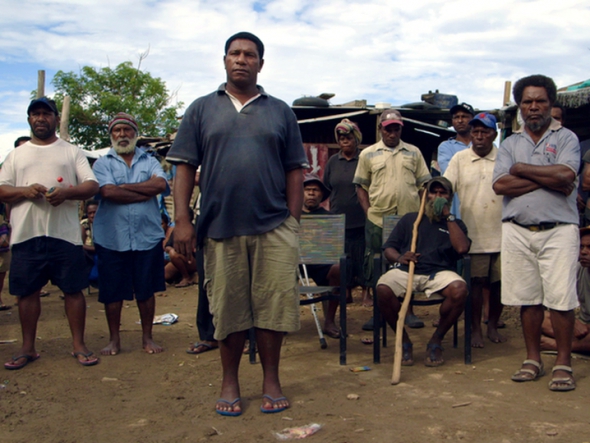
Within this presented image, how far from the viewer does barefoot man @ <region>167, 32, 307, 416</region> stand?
11.9 feet

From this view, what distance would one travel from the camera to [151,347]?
5.36m

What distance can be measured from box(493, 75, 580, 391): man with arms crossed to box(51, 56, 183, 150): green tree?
896 inches

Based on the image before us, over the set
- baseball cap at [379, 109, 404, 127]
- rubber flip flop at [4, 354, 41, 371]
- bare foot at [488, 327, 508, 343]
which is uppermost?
baseball cap at [379, 109, 404, 127]

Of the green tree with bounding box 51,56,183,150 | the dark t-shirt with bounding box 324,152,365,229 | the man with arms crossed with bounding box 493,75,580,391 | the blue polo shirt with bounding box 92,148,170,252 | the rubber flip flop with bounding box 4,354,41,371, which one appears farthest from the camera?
the green tree with bounding box 51,56,183,150

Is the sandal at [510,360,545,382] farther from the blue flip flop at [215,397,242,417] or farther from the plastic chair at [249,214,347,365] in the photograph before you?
the blue flip flop at [215,397,242,417]

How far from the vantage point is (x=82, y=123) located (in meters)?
26.1

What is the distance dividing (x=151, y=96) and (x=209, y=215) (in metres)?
26.0

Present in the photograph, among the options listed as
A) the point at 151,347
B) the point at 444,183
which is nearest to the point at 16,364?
the point at 151,347

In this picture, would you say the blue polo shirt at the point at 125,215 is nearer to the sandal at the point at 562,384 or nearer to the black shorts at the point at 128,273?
the black shorts at the point at 128,273

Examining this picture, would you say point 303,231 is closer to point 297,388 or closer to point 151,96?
point 297,388

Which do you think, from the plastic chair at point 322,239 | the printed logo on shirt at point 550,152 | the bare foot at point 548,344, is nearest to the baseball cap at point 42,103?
the plastic chair at point 322,239

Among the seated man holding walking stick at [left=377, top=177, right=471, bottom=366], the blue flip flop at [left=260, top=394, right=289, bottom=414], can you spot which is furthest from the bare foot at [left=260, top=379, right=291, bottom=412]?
the seated man holding walking stick at [left=377, top=177, right=471, bottom=366]

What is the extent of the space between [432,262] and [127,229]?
260cm

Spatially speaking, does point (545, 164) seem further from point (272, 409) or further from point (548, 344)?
point (272, 409)
